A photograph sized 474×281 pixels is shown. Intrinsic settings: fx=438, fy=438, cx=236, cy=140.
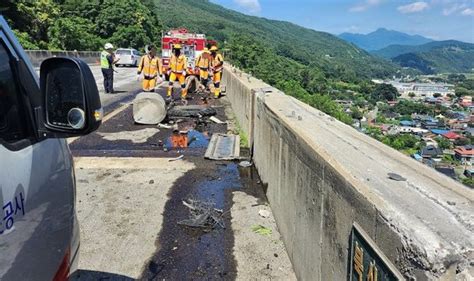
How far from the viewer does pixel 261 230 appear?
5.07m

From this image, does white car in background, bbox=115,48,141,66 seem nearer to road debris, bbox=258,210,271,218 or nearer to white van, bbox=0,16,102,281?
road debris, bbox=258,210,271,218

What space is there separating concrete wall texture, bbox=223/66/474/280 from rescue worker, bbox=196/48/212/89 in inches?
471

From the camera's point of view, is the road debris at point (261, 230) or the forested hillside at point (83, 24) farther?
the forested hillside at point (83, 24)

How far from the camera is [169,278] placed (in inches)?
159

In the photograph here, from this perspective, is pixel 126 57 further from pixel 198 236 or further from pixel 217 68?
pixel 198 236

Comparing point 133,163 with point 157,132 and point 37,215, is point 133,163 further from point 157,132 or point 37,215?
point 37,215

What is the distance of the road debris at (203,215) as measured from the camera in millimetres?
5230

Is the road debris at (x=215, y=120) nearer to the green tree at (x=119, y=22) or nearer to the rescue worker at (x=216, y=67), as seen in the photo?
the rescue worker at (x=216, y=67)

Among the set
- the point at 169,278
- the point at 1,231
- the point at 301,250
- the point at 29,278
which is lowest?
the point at 169,278

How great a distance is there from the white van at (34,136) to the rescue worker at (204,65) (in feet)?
49.5

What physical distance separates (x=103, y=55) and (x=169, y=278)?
14687mm

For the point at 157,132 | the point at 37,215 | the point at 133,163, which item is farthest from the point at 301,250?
the point at 157,132

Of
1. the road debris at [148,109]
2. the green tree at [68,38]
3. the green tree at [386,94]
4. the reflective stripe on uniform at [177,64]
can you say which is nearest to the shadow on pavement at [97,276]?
the road debris at [148,109]

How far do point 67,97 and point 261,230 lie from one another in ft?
11.6
